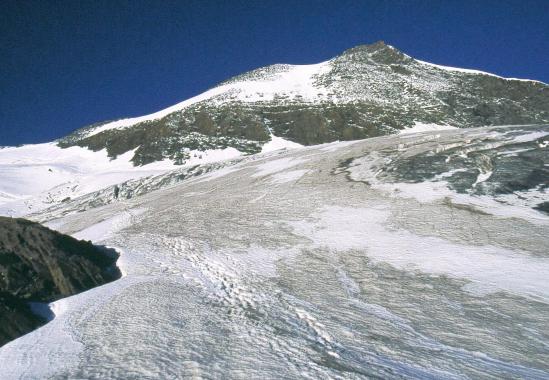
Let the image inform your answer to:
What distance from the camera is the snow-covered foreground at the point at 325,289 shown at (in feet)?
25.0

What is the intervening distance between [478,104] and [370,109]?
19274mm

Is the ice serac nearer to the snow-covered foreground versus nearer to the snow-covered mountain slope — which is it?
the snow-covered mountain slope

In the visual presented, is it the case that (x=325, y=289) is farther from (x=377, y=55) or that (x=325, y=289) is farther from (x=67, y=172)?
(x=377, y=55)

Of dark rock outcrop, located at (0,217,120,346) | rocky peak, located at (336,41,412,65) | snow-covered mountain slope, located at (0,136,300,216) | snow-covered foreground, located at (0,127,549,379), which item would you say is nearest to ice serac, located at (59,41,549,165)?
snow-covered mountain slope, located at (0,136,300,216)

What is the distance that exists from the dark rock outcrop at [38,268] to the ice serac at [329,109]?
145ft

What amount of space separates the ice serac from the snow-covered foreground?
134ft

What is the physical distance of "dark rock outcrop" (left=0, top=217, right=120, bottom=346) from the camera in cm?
1012

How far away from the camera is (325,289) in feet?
36.6

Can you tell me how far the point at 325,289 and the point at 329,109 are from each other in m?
64.8

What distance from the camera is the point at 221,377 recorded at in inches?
272

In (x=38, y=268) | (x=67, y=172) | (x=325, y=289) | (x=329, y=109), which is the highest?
(x=329, y=109)

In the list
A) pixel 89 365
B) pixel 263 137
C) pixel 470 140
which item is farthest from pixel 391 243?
pixel 263 137

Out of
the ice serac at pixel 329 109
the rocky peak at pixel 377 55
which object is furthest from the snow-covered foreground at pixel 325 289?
the rocky peak at pixel 377 55

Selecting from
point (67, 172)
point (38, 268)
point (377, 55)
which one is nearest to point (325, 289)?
point (38, 268)
